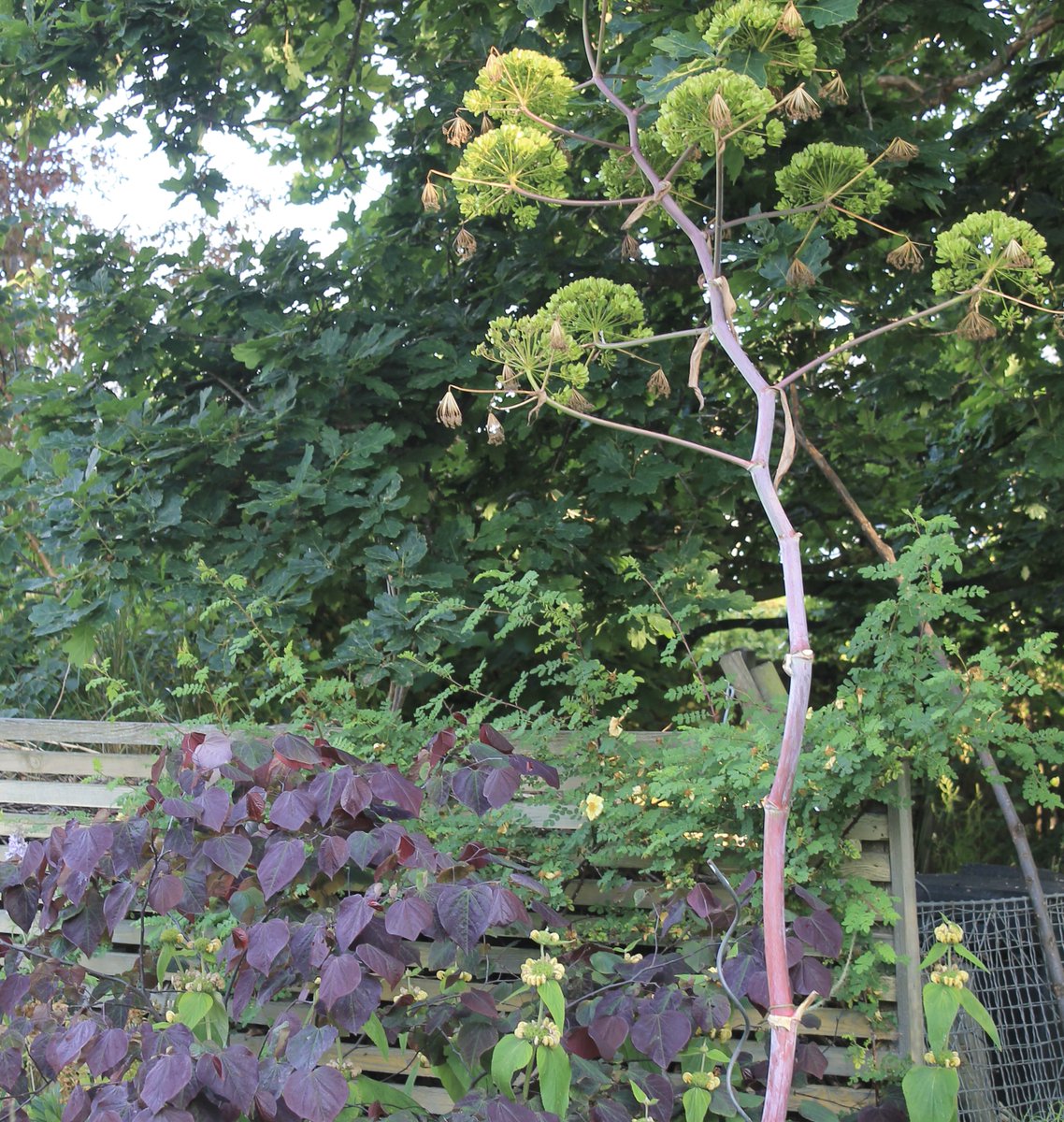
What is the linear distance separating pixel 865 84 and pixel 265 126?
7.56 ft

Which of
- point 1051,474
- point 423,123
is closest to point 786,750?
point 1051,474

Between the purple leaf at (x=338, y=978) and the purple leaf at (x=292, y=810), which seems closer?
the purple leaf at (x=338, y=978)

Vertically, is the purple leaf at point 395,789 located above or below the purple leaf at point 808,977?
above

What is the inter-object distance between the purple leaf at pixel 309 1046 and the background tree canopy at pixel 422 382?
1236 mm

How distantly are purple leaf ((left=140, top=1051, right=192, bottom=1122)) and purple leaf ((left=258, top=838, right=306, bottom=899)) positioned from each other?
274mm

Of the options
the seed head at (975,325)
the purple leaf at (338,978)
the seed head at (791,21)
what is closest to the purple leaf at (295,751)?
the purple leaf at (338,978)

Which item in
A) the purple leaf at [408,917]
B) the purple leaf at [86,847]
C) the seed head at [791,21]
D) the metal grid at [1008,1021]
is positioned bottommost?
the metal grid at [1008,1021]

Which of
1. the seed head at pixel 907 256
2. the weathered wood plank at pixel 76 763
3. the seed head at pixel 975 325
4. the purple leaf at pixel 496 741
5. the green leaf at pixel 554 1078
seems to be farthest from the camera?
the weathered wood plank at pixel 76 763

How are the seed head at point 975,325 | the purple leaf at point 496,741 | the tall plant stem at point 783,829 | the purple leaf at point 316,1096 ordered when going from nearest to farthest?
the tall plant stem at point 783,829 < the purple leaf at point 316,1096 < the seed head at point 975,325 < the purple leaf at point 496,741

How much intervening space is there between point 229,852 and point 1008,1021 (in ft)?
6.00

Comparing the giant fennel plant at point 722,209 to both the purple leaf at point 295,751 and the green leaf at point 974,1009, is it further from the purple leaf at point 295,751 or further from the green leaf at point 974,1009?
the purple leaf at point 295,751

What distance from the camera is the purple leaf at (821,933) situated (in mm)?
1900

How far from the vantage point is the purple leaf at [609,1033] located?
179 cm

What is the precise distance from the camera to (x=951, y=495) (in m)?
4.31
